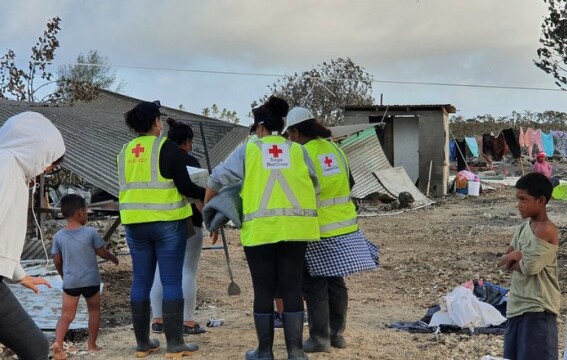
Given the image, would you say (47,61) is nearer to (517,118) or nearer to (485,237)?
(485,237)

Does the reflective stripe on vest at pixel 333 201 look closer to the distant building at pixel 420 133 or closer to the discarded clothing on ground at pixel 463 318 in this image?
the discarded clothing on ground at pixel 463 318

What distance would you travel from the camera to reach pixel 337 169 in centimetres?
513

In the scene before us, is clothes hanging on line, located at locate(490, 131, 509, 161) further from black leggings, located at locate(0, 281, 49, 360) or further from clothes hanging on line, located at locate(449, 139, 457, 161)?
black leggings, located at locate(0, 281, 49, 360)

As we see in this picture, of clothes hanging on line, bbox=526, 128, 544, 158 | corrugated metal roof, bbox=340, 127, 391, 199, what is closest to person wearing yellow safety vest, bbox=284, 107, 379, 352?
corrugated metal roof, bbox=340, 127, 391, 199

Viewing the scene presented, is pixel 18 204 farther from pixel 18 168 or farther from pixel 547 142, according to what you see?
pixel 547 142

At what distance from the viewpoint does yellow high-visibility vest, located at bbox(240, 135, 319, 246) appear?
452 cm

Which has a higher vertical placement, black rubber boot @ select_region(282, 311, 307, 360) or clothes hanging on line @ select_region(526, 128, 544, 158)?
clothes hanging on line @ select_region(526, 128, 544, 158)

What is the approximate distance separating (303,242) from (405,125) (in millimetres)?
20876

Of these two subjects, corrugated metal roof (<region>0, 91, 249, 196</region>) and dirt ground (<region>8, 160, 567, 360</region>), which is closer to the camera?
dirt ground (<region>8, 160, 567, 360</region>)

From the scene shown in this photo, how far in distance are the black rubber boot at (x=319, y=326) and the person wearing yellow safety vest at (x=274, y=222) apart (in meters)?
0.33

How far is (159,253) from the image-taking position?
5039mm

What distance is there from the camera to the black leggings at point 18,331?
332cm

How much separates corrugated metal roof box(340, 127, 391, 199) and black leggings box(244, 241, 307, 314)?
16.1 m

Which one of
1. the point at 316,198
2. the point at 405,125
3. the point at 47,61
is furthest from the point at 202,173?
the point at 405,125
